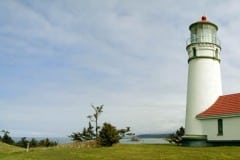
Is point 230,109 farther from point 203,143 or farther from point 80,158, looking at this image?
point 80,158

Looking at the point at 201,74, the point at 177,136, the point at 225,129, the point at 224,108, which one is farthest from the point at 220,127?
the point at 177,136

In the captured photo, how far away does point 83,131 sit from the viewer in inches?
1528

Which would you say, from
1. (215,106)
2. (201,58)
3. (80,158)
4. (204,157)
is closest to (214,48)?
(201,58)

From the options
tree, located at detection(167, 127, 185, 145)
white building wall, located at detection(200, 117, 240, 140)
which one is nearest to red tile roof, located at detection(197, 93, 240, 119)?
white building wall, located at detection(200, 117, 240, 140)

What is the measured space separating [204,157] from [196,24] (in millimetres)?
14967

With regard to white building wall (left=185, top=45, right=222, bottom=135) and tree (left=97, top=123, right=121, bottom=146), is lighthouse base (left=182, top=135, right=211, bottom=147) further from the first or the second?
tree (left=97, top=123, right=121, bottom=146)

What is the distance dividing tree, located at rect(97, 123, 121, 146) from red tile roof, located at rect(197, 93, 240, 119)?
24.9 feet

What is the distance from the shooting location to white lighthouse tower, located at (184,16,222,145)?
28500 mm

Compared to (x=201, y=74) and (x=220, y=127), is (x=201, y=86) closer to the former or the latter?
(x=201, y=74)

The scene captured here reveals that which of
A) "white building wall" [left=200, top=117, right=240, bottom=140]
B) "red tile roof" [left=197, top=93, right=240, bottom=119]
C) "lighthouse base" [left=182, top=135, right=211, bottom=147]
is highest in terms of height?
"red tile roof" [left=197, top=93, right=240, bottom=119]

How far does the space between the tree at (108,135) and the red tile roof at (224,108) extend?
299 inches

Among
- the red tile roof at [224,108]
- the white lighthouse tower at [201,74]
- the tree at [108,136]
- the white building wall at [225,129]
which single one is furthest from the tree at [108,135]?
the white building wall at [225,129]

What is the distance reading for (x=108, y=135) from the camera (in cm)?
3008

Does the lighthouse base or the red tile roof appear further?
the lighthouse base
